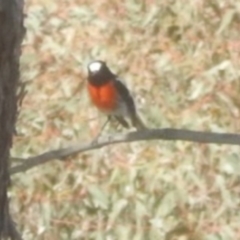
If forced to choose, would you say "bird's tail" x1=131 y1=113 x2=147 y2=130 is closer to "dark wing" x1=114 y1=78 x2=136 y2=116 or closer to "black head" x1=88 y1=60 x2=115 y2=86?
"dark wing" x1=114 y1=78 x2=136 y2=116

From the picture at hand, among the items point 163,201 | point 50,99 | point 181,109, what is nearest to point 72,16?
point 50,99

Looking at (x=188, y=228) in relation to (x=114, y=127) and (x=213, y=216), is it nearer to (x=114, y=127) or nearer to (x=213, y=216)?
(x=213, y=216)

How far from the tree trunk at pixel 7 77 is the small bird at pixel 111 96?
6.96ft

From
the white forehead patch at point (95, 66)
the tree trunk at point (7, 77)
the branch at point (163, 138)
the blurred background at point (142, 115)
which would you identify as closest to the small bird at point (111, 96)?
the white forehead patch at point (95, 66)

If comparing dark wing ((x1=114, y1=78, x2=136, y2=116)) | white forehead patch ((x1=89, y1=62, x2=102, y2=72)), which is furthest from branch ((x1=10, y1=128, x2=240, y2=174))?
white forehead patch ((x1=89, y1=62, x2=102, y2=72))

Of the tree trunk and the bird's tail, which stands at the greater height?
the tree trunk

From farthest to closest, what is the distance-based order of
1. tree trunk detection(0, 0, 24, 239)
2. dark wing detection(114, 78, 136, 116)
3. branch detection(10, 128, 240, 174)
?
dark wing detection(114, 78, 136, 116) < branch detection(10, 128, 240, 174) < tree trunk detection(0, 0, 24, 239)

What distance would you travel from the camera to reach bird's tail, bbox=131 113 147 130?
3979mm

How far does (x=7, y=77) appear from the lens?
5.66ft

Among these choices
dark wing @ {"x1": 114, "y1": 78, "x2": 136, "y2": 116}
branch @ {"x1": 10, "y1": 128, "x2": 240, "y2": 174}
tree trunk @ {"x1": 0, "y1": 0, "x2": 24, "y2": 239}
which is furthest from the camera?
dark wing @ {"x1": 114, "y1": 78, "x2": 136, "y2": 116}

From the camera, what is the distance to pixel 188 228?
13.1 ft

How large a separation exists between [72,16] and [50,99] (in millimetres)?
585

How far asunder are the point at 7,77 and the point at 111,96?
228 centimetres

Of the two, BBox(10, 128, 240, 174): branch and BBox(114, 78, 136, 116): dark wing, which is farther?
BBox(114, 78, 136, 116): dark wing
